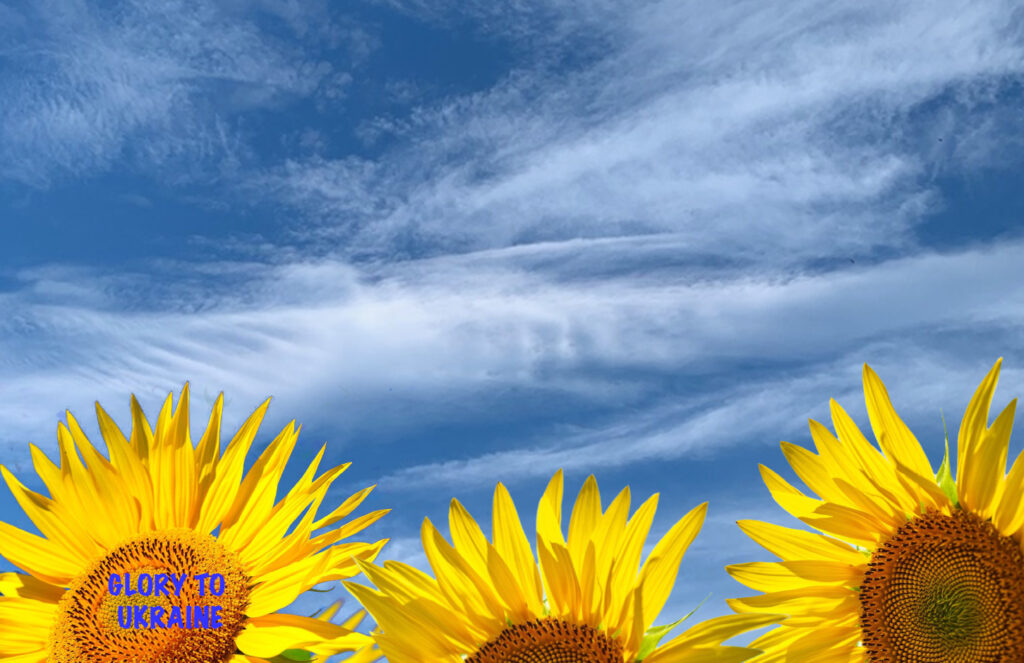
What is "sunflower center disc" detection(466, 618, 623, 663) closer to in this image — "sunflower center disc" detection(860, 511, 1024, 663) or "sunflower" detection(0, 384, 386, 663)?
"sunflower" detection(0, 384, 386, 663)

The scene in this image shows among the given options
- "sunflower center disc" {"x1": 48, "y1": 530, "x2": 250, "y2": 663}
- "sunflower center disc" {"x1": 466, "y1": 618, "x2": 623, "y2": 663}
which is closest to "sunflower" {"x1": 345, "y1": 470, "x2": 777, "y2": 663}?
"sunflower center disc" {"x1": 466, "y1": 618, "x2": 623, "y2": 663}

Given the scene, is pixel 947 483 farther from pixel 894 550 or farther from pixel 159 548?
pixel 159 548

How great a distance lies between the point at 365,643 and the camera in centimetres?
325

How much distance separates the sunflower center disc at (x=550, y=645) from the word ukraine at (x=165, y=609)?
4.11 feet

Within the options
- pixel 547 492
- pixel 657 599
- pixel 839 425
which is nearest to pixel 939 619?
pixel 839 425

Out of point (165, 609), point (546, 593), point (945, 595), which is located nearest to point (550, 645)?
point (546, 593)

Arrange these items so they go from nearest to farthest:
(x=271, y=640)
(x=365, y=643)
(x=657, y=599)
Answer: (x=657, y=599)
(x=365, y=643)
(x=271, y=640)

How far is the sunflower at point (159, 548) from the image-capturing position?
3.71 metres

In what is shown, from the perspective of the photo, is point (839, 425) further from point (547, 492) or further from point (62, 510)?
point (62, 510)

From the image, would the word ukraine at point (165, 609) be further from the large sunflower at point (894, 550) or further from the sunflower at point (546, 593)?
the large sunflower at point (894, 550)

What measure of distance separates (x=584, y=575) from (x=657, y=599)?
0.25 meters

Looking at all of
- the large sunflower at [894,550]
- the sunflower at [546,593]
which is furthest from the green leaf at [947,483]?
the sunflower at [546,593]

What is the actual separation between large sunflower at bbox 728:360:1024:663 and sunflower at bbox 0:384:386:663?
2.03 m

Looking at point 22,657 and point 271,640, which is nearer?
point 271,640
